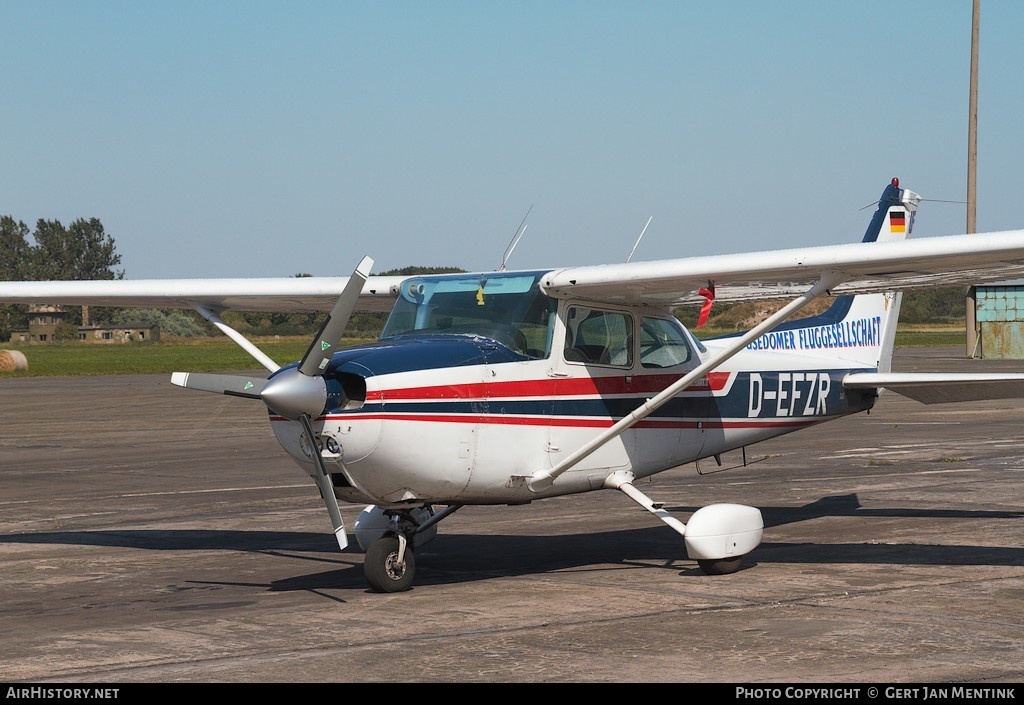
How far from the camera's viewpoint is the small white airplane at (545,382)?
8.44 meters

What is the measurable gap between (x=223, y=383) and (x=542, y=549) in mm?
3419

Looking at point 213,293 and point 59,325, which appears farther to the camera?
point 59,325

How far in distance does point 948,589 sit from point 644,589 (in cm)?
202

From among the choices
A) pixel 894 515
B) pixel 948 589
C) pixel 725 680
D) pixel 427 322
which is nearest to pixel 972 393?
pixel 894 515

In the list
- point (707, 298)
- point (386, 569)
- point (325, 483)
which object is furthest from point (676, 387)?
point (325, 483)

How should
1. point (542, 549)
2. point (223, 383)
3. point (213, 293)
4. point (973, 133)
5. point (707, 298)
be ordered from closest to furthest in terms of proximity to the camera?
point (223, 383) < point (707, 298) < point (542, 549) < point (213, 293) < point (973, 133)

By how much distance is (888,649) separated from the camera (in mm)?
6922

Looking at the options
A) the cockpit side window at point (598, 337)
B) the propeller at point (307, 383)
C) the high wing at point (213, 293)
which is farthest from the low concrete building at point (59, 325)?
the propeller at point (307, 383)

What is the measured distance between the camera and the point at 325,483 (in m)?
8.42

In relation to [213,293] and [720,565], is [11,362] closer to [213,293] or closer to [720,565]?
[213,293]

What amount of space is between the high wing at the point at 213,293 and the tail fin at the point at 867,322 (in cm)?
404

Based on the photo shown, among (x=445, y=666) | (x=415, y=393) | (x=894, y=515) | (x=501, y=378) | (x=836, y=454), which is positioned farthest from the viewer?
(x=836, y=454)

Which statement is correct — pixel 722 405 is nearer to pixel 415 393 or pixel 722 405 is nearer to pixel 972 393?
pixel 972 393

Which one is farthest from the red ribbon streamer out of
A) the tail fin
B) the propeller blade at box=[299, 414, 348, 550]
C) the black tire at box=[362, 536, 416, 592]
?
the propeller blade at box=[299, 414, 348, 550]
